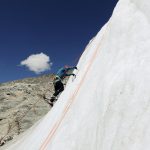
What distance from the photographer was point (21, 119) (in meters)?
24.7

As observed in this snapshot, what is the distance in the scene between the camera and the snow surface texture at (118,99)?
6.46 meters

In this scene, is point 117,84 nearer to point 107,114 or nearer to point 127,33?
point 107,114

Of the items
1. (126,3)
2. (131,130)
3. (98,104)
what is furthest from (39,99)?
(131,130)

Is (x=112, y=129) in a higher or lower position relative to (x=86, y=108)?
lower

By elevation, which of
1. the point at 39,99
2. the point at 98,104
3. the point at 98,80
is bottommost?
the point at 98,104

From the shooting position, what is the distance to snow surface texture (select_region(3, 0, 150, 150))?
21.2 ft

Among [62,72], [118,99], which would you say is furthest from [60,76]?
[118,99]

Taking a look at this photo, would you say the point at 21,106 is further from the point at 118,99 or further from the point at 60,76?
the point at 118,99

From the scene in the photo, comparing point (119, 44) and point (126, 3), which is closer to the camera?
point (119, 44)

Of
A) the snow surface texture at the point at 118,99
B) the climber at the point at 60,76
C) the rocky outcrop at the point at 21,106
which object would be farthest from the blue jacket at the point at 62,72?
the snow surface texture at the point at 118,99

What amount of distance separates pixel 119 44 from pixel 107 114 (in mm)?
3003

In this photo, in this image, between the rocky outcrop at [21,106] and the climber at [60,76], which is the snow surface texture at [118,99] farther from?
the rocky outcrop at [21,106]

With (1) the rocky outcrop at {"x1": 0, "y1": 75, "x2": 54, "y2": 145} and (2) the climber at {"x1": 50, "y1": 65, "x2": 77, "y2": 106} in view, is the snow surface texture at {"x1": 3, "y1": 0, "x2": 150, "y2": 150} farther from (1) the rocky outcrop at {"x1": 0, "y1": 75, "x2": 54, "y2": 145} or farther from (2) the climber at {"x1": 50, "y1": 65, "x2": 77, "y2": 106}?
(1) the rocky outcrop at {"x1": 0, "y1": 75, "x2": 54, "y2": 145}

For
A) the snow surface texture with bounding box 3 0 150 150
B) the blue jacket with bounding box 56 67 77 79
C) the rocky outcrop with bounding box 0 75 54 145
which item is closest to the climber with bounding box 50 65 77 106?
the blue jacket with bounding box 56 67 77 79
